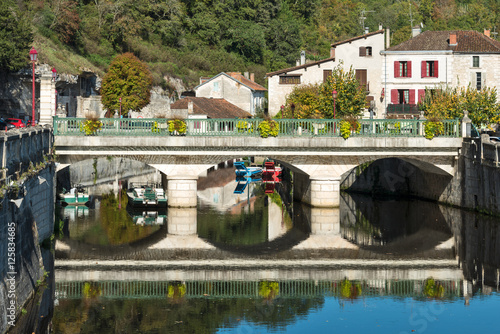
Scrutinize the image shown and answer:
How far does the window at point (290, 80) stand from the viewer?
8088 cm

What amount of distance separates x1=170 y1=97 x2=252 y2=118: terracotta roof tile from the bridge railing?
32.7 metres

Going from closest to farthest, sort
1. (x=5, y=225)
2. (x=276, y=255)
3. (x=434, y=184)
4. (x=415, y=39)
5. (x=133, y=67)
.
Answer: (x=5, y=225) < (x=276, y=255) < (x=434, y=184) < (x=415, y=39) < (x=133, y=67)

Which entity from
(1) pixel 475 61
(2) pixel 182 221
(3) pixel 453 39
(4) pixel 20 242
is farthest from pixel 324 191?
(1) pixel 475 61

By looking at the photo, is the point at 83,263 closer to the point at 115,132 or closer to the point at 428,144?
the point at 115,132

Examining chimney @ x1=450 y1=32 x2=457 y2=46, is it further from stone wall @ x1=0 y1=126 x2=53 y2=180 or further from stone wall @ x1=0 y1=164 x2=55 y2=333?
stone wall @ x1=0 y1=164 x2=55 y2=333

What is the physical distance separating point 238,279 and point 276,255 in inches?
190

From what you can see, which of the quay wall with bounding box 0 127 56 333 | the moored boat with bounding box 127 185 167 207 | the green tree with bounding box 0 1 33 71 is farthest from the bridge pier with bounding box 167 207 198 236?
the green tree with bounding box 0 1 33 71

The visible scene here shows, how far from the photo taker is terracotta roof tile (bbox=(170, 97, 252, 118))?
256ft

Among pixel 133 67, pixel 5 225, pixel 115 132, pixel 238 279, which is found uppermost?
pixel 133 67

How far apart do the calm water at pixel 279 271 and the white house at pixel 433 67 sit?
24522mm

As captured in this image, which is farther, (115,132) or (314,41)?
(314,41)

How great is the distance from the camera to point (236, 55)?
117250mm

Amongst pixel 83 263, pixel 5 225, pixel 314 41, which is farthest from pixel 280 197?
pixel 314 41

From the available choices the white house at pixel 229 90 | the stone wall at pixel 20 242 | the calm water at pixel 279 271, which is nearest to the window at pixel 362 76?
the white house at pixel 229 90
